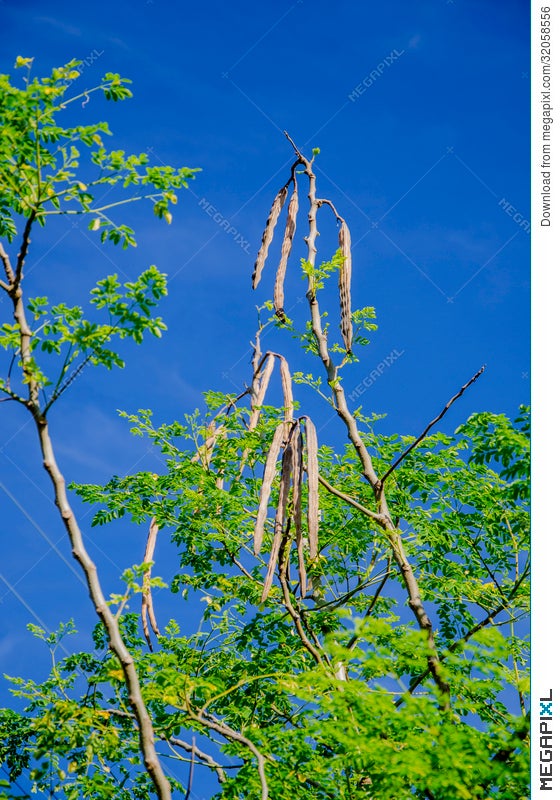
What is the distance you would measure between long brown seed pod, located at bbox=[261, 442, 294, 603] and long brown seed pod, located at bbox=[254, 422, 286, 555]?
76mm

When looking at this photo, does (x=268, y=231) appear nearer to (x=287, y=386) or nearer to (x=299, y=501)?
(x=287, y=386)

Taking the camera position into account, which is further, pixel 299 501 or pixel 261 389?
pixel 261 389

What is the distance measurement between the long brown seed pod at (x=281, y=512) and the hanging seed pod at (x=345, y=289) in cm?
184

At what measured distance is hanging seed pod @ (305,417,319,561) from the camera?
15.4 feet

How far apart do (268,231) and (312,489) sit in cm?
314

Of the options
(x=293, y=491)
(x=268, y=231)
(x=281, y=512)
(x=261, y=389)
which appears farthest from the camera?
(x=268, y=231)

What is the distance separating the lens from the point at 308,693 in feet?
17.0

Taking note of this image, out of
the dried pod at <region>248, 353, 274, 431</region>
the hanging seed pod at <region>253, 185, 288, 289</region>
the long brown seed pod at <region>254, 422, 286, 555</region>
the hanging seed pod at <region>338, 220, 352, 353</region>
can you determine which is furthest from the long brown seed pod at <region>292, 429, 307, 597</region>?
the hanging seed pod at <region>253, 185, 288, 289</region>

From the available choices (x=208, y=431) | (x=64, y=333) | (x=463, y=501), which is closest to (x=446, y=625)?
(x=463, y=501)

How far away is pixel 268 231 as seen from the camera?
727 cm

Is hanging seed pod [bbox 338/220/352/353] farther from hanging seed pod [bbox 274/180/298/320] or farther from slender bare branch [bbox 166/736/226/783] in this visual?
slender bare branch [bbox 166/736/226/783]
